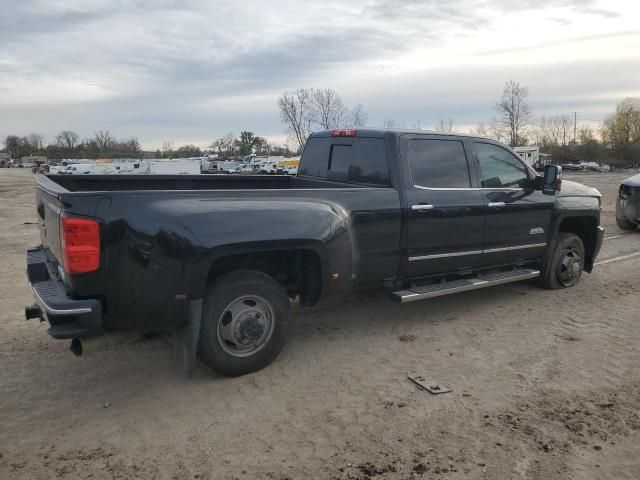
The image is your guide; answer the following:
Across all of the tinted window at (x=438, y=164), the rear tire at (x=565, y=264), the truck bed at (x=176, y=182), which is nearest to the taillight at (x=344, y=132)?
Result: the truck bed at (x=176, y=182)

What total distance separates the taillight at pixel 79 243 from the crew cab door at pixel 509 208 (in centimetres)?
381

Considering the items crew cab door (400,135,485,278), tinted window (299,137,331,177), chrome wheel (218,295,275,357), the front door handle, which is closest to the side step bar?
crew cab door (400,135,485,278)

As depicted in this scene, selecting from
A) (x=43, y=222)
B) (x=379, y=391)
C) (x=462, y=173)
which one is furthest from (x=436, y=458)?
(x=43, y=222)

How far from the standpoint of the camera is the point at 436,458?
3008 millimetres

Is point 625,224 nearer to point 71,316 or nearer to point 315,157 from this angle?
point 315,157

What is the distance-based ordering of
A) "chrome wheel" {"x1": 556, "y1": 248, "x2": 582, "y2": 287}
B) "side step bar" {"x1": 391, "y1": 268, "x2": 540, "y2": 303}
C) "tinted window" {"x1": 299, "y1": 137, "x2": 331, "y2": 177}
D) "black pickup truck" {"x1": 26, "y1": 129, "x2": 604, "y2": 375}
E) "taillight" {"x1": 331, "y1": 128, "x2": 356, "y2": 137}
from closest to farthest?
"black pickup truck" {"x1": 26, "y1": 129, "x2": 604, "y2": 375} → "side step bar" {"x1": 391, "y1": 268, "x2": 540, "y2": 303} → "taillight" {"x1": 331, "y1": 128, "x2": 356, "y2": 137} → "tinted window" {"x1": 299, "y1": 137, "x2": 331, "y2": 177} → "chrome wheel" {"x1": 556, "y1": 248, "x2": 582, "y2": 287}

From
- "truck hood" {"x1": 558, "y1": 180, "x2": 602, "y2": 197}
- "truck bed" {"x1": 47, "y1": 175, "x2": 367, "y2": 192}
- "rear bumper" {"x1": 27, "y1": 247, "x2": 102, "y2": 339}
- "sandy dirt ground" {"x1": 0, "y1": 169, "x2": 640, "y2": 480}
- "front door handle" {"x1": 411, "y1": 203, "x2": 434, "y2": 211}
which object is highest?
"truck bed" {"x1": 47, "y1": 175, "x2": 367, "y2": 192}

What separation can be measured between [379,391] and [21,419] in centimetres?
248

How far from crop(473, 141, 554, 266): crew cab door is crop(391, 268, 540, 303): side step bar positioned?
145 mm

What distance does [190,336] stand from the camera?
373cm

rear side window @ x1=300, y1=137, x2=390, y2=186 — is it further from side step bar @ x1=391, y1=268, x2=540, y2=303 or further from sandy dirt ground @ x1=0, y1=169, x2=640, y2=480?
sandy dirt ground @ x1=0, y1=169, x2=640, y2=480

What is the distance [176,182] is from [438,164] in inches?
108

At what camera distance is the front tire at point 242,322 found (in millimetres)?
3838

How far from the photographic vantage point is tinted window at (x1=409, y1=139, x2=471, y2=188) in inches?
198
